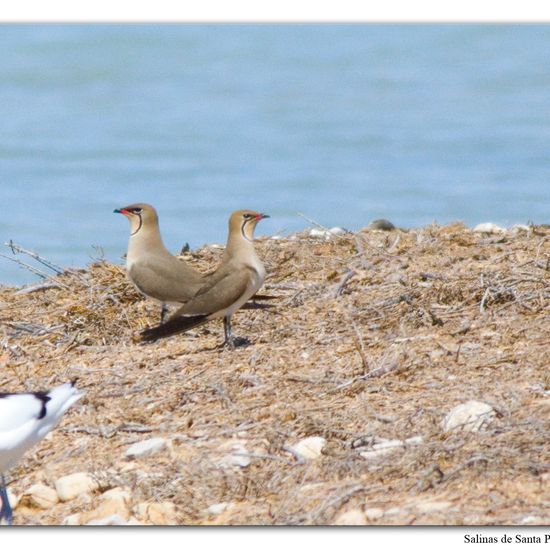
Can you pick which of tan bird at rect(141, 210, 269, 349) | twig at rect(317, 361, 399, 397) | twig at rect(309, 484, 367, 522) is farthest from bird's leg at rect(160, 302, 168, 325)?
twig at rect(309, 484, 367, 522)

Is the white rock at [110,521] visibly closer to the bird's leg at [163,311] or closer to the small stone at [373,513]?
the small stone at [373,513]

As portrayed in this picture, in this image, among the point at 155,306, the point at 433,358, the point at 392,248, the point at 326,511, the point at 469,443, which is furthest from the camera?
the point at 392,248

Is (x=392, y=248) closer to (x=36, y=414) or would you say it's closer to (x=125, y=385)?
(x=125, y=385)

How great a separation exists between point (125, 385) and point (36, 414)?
136 centimetres

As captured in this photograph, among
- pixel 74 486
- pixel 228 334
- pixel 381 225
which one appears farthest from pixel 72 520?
pixel 381 225

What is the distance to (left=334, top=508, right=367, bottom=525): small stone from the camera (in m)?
5.10

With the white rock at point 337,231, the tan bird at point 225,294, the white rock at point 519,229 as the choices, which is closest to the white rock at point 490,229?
the white rock at point 519,229

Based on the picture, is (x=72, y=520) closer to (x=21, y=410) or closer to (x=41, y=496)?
(x=41, y=496)

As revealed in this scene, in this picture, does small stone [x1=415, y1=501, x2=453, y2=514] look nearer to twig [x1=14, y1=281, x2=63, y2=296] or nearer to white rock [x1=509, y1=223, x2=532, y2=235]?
twig [x1=14, y1=281, x2=63, y2=296]

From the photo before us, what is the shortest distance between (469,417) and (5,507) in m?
2.08

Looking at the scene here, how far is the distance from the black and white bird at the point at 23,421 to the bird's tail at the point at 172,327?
1.48 metres

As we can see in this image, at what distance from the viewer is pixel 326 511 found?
17.1ft

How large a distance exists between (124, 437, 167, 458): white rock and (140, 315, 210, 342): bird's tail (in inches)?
45.3

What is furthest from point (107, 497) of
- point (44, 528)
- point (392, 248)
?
point (392, 248)
